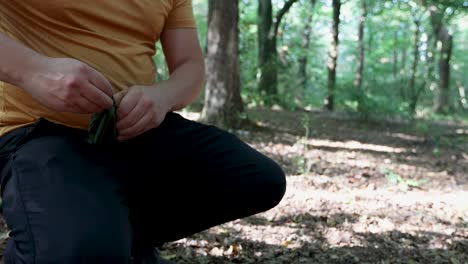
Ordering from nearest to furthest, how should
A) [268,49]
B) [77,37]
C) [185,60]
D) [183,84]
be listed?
[77,37], [183,84], [185,60], [268,49]

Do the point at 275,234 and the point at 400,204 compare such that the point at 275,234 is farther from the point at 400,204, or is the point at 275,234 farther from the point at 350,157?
the point at 350,157

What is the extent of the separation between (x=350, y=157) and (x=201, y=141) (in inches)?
168

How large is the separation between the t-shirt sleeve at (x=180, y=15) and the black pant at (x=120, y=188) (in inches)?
13.3

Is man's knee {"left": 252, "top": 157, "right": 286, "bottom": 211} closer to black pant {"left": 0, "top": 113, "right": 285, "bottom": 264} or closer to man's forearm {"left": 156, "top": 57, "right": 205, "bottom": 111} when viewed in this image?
black pant {"left": 0, "top": 113, "right": 285, "bottom": 264}

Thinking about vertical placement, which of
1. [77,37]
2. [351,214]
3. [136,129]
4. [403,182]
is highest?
[77,37]

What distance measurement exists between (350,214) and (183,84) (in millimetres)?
1995

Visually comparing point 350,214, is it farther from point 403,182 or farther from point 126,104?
point 126,104

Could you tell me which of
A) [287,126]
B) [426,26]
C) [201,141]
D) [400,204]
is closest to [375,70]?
[426,26]

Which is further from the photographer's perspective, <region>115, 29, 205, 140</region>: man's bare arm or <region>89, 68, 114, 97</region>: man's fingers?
<region>115, 29, 205, 140</region>: man's bare arm

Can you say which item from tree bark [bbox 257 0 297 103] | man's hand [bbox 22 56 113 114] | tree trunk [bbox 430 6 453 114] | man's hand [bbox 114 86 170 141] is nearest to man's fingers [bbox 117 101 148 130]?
man's hand [bbox 114 86 170 141]

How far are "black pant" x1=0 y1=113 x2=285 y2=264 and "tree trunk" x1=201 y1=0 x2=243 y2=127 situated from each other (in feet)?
14.0

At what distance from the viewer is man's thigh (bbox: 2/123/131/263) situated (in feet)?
3.83

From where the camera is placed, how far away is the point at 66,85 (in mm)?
1222

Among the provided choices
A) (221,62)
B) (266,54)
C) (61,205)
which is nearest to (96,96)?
(61,205)
